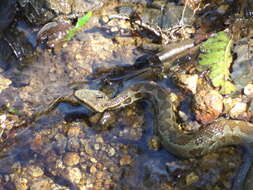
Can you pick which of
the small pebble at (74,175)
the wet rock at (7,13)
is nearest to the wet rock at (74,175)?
the small pebble at (74,175)

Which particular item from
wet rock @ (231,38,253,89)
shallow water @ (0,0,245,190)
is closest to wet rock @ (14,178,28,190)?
shallow water @ (0,0,245,190)

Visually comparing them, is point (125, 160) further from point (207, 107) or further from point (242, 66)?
point (242, 66)

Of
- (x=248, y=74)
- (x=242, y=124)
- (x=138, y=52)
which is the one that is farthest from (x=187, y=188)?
(x=138, y=52)

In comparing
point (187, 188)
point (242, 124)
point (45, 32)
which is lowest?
point (187, 188)

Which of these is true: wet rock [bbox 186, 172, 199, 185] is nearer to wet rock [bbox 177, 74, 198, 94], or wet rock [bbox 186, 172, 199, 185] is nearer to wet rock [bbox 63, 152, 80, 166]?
wet rock [bbox 177, 74, 198, 94]

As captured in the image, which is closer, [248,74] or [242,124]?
[242,124]

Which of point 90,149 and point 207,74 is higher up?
point 207,74

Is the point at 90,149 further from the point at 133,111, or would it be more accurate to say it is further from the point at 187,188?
the point at 187,188

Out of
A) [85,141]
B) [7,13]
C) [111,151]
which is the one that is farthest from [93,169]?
[7,13]
